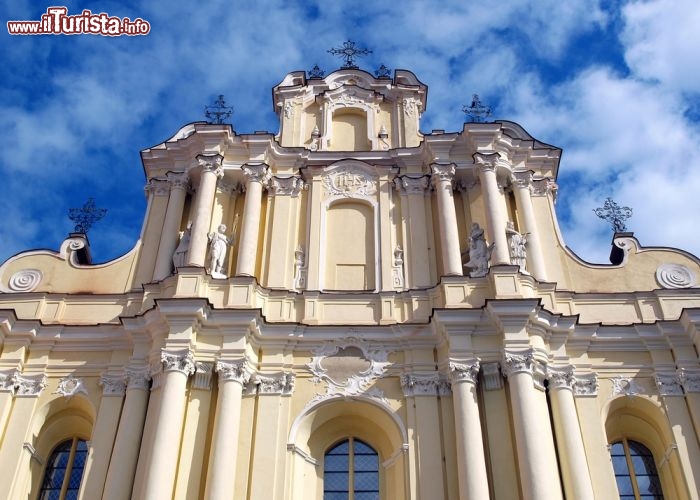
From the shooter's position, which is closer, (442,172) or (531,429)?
(531,429)

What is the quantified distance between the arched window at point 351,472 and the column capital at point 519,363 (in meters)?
2.96

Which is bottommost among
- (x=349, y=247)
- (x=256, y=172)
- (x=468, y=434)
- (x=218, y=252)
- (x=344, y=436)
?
(x=468, y=434)

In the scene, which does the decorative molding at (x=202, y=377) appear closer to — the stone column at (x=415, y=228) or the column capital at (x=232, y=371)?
the column capital at (x=232, y=371)

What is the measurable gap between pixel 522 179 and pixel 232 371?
7.89 meters

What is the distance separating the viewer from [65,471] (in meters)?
14.4

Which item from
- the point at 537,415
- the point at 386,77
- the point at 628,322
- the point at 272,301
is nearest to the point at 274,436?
the point at 272,301

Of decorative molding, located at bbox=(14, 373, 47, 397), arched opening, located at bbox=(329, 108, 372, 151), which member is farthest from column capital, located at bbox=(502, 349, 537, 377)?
decorative molding, located at bbox=(14, 373, 47, 397)

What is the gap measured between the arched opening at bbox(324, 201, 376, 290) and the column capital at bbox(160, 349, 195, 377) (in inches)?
138

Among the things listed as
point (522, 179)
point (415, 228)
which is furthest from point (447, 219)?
Result: point (522, 179)

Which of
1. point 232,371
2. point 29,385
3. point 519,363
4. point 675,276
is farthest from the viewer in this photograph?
point 675,276

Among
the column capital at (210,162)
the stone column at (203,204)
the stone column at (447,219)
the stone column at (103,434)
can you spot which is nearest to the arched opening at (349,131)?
the stone column at (447,219)

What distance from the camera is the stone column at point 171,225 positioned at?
16109 millimetres

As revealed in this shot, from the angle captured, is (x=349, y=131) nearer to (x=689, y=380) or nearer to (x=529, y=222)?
(x=529, y=222)

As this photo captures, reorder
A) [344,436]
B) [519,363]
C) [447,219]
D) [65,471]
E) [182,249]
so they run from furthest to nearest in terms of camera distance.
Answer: [447,219] → [182,249] → [344,436] → [65,471] → [519,363]
